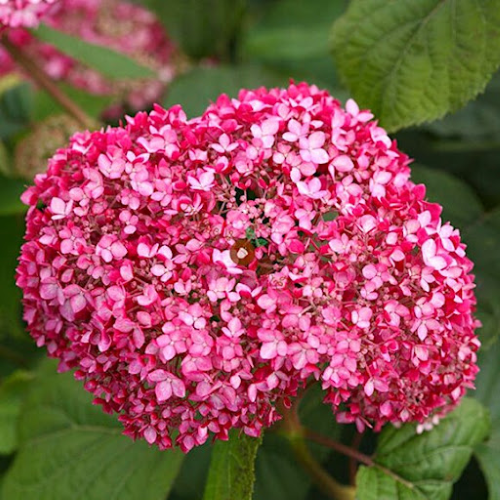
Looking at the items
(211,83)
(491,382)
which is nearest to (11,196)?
(211,83)

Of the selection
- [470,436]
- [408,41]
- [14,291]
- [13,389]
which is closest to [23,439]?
[13,389]

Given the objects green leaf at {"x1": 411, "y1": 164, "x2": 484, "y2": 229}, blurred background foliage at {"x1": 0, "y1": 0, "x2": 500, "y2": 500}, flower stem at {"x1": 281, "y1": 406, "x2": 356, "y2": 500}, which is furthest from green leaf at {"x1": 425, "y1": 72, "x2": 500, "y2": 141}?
flower stem at {"x1": 281, "y1": 406, "x2": 356, "y2": 500}

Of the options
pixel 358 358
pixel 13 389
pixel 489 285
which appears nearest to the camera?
pixel 358 358

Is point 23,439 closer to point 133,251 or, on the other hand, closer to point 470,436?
point 133,251

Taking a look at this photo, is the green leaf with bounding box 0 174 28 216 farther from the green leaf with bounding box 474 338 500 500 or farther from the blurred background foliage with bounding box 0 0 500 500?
the green leaf with bounding box 474 338 500 500

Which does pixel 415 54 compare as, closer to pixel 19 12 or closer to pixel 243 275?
pixel 243 275

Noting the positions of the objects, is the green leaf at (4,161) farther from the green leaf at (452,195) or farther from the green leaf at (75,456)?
the green leaf at (452,195)
